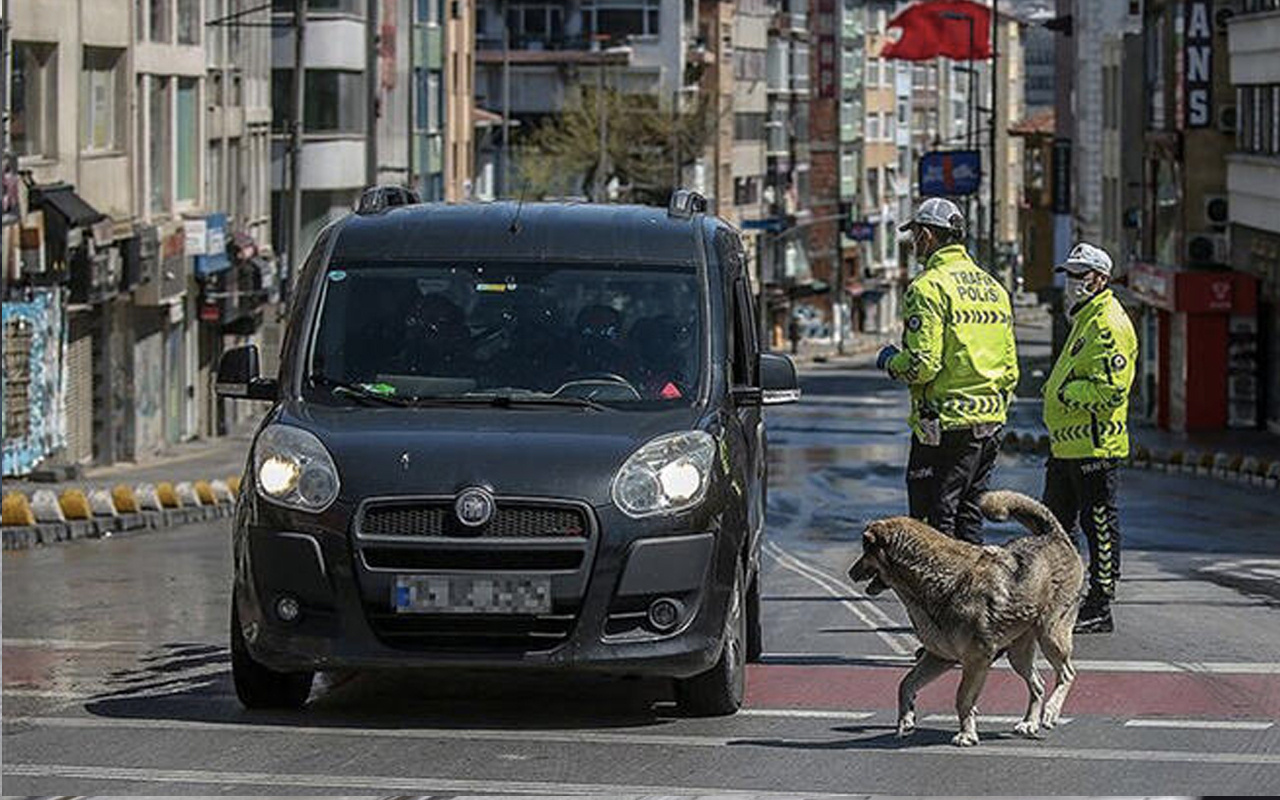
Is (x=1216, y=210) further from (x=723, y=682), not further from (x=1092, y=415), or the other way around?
(x=723, y=682)

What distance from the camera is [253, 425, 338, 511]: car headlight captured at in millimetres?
10469

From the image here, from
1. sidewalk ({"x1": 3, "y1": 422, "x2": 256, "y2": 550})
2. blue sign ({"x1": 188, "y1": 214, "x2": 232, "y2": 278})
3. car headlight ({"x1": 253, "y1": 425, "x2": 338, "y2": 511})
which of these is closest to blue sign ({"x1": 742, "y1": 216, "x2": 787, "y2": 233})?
blue sign ({"x1": 188, "y1": 214, "x2": 232, "y2": 278})

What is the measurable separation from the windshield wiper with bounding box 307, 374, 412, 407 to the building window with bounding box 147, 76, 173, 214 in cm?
3895

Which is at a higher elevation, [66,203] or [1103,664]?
[66,203]

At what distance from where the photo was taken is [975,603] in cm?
1014

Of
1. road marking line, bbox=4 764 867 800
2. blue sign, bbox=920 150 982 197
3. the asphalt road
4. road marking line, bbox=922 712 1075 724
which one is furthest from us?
blue sign, bbox=920 150 982 197

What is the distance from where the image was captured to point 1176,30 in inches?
2172

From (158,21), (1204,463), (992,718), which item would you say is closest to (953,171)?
(158,21)

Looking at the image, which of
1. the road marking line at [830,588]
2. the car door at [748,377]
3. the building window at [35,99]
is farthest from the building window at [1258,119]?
Answer: the car door at [748,377]

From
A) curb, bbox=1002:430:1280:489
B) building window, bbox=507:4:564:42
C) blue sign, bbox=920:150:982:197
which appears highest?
building window, bbox=507:4:564:42

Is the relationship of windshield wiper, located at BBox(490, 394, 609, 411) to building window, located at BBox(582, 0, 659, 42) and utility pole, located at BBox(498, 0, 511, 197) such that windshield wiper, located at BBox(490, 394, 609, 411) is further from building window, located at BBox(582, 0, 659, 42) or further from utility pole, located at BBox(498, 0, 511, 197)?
building window, located at BBox(582, 0, 659, 42)

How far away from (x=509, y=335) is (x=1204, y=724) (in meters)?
2.92

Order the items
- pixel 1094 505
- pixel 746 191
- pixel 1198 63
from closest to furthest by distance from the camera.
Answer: pixel 1094 505 → pixel 1198 63 → pixel 746 191

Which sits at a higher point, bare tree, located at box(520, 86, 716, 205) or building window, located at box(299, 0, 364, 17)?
building window, located at box(299, 0, 364, 17)
